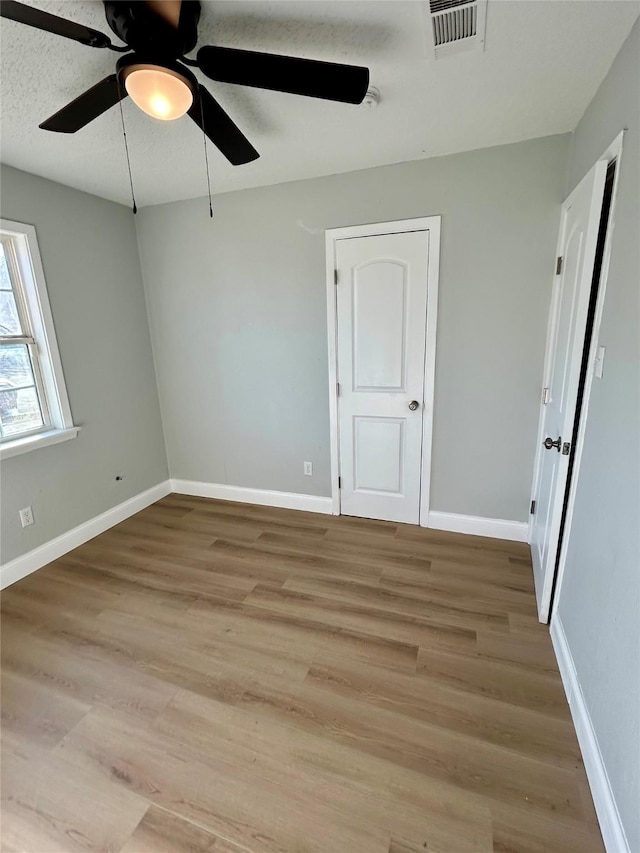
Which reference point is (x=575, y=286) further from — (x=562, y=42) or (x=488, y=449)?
(x=488, y=449)

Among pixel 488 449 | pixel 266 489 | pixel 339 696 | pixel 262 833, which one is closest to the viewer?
pixel 262 833

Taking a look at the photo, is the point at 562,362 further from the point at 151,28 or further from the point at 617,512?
the point at 151,28

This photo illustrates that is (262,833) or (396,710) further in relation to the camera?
(396,710)

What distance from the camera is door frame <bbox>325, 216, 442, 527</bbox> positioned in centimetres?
244

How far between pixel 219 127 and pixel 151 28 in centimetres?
41

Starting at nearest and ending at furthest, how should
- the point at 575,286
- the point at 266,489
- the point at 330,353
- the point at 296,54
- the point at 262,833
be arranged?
1. the point at 262,833
2. the point at 296,54
3. the point at 575,286
4. the point at 330,353
5. the point at 266,489

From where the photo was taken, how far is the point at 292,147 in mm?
2154

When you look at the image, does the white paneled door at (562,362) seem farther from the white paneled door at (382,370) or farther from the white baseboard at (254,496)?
the white baseboard at (254,496)

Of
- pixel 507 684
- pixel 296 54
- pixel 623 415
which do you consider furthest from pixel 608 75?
pixel 507 684

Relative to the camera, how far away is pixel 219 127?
61.3 inches

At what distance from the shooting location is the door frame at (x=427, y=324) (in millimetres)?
2439

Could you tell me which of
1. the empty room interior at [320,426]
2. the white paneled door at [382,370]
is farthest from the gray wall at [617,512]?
the white paneled door at [382,370]

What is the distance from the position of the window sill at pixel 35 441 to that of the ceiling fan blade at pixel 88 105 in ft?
5.73

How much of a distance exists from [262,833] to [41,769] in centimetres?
85
